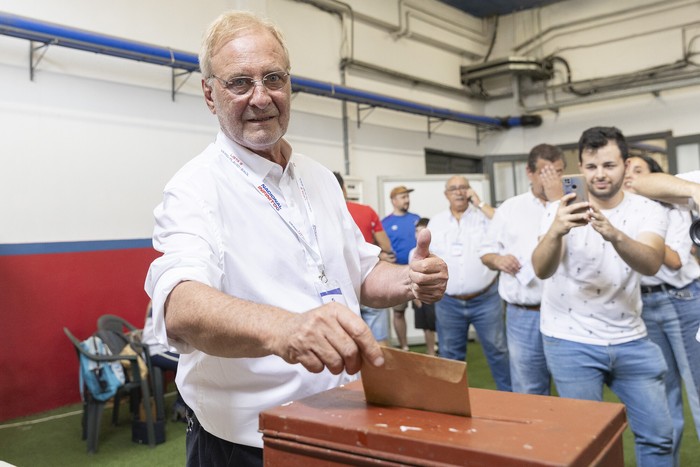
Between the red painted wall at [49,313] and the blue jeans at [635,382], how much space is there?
4.05 metres

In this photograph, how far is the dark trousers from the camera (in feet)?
4.31

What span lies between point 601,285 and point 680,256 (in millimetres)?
954

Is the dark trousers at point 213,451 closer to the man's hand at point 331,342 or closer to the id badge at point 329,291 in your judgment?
the id badge at point 329,291

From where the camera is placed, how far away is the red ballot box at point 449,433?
29.7 inches

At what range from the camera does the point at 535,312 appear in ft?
11.3

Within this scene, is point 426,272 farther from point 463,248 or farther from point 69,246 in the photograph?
point 69,246

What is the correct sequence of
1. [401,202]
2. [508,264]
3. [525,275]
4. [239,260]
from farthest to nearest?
[401,202]
[508,264]
[525,275]
[239,260]

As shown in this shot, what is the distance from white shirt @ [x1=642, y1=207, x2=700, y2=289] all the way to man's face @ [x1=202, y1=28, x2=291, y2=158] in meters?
2.47

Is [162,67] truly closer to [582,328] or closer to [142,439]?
[142,439]

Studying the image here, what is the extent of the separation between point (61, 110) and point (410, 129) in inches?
201

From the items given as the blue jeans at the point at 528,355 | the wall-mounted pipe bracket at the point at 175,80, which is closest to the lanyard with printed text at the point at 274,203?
the blue jeans at the point at 528,355

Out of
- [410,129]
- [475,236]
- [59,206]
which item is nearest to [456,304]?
[475,236]

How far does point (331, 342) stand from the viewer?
882 mm

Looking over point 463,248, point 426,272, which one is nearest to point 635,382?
point 426,272
